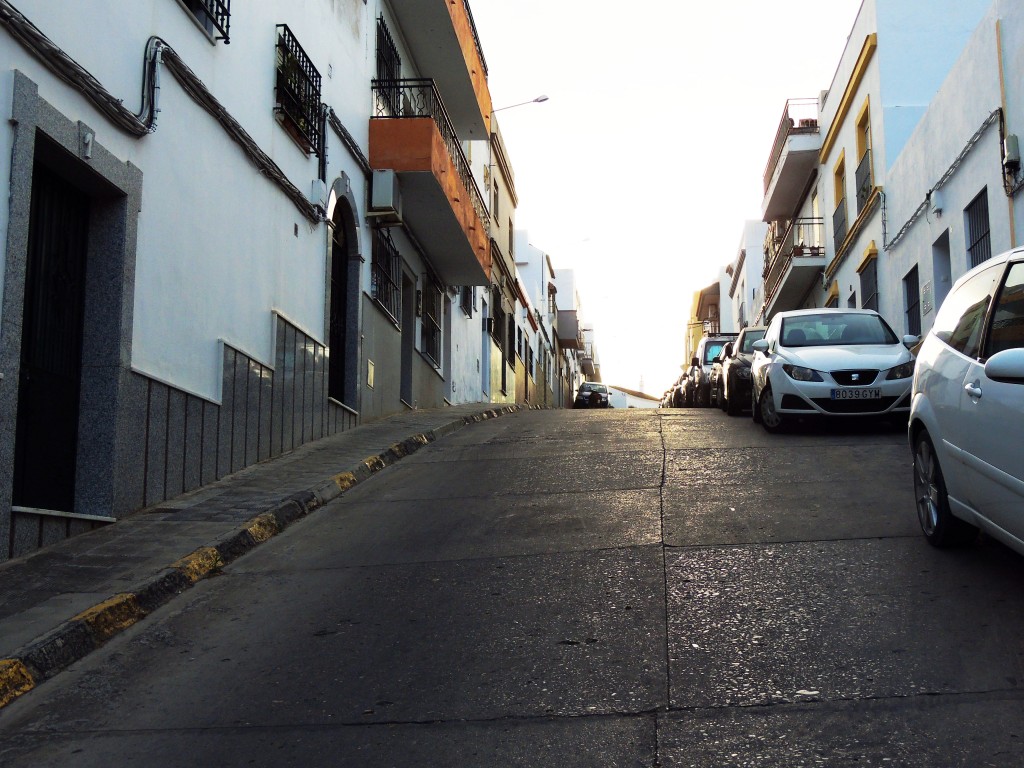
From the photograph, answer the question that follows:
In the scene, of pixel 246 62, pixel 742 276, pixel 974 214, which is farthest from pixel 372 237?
pixel 742 276

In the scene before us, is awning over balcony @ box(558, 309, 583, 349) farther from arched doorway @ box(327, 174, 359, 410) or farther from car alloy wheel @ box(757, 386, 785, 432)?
car alloy wheel @ box(757, 386, 785, 432)

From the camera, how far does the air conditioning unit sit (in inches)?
627

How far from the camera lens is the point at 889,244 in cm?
2014

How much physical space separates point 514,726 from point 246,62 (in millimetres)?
8605

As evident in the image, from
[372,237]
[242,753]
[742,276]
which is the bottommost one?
[242,753]

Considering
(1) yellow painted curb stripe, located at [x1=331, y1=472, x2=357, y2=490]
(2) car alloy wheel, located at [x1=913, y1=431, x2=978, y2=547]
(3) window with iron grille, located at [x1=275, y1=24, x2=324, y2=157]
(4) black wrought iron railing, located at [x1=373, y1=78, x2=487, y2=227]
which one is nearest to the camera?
(2) car alloy wheel, located at [x1=913, y1=431, x2=978, y2=547]

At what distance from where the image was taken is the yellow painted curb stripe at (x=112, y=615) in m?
5.46

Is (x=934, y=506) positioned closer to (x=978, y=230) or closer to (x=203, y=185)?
(x=203, y=185)

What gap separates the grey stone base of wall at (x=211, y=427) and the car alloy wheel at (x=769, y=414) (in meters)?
5.43

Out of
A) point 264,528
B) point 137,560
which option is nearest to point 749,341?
point 264,528

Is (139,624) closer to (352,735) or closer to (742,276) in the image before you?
(352,735)

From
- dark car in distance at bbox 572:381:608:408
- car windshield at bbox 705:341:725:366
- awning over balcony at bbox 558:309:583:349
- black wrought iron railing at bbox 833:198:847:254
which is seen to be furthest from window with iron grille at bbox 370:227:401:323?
awning over balcony at bbox 558:309:583:349

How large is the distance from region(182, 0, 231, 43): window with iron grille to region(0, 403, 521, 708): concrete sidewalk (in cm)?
410

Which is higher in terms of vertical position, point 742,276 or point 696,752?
point 742,276
